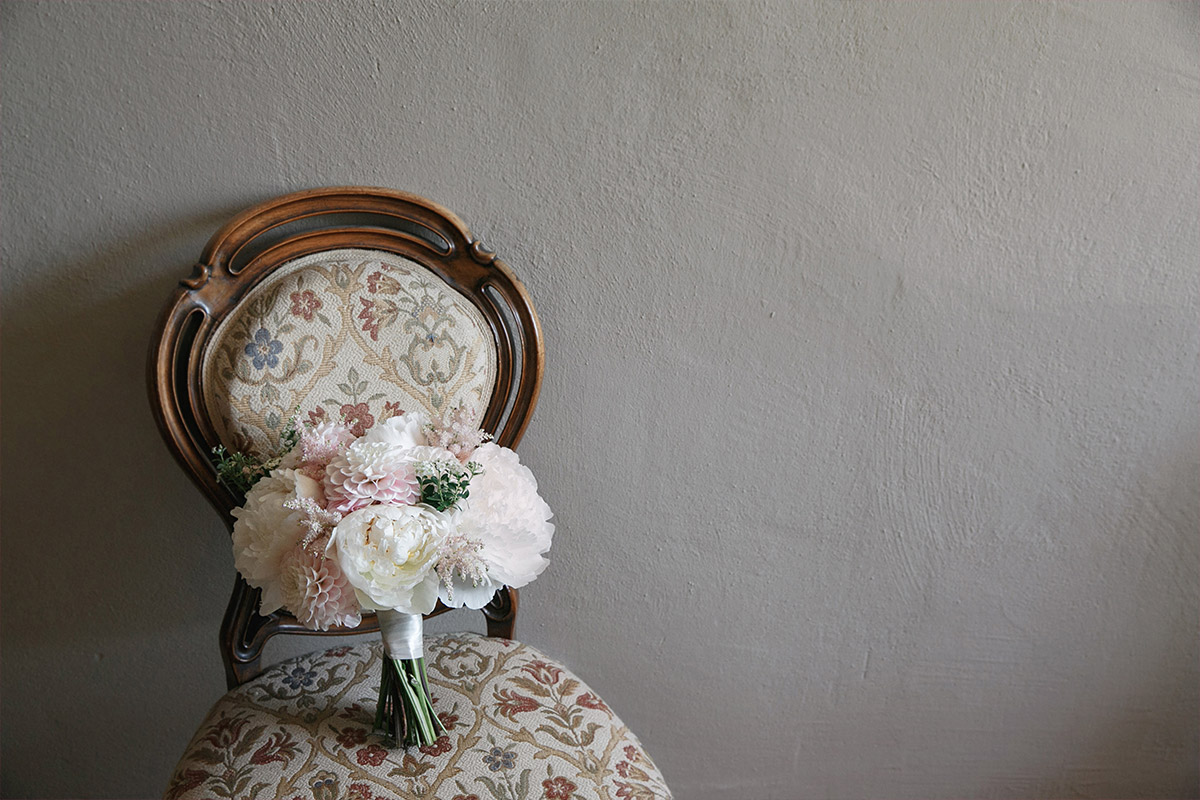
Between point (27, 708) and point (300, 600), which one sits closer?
point (300, 600)

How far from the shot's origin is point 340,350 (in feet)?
3.46

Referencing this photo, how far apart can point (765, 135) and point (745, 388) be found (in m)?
0.39

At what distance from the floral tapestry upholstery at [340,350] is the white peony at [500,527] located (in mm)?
206

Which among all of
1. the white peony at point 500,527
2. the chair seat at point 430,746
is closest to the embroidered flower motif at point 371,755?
the chair seat at point 430,746

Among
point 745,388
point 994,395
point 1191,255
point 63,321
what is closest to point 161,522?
point 63,321

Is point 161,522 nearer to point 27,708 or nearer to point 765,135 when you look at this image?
point 27,708

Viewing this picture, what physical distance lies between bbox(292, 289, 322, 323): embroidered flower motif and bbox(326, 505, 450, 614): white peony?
1.12ft

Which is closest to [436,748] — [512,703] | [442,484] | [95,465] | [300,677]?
[512,703]

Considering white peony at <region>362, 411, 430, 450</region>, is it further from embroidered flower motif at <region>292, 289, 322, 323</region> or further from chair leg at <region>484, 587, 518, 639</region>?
chair leg at <region>484, 587, 518, 639</region>

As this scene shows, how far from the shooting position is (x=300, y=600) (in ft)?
2.72

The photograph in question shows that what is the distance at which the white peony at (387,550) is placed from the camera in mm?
798

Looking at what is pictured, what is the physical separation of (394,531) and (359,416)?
31cm

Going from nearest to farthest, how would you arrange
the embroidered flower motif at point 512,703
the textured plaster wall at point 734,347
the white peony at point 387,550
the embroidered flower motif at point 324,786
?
the white peony at point 387,550 → the embroidered flower motif at point 324,786 → the embroidered flower motif at point 512,703 → the textured plaster wall at point 734,347

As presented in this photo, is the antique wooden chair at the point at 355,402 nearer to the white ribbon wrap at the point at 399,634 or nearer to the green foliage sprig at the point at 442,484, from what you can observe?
the white ribbon wrap at the point at 399,634
